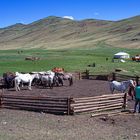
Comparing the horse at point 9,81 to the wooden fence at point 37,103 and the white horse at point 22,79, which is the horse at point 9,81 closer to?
the white horse at point 22,79

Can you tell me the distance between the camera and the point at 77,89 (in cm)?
3328

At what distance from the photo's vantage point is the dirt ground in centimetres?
1592

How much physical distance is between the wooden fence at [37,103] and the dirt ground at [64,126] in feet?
1.79

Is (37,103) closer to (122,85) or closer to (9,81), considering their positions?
(122,85)

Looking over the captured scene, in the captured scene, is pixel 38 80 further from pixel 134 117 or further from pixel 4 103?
pixel 134 117

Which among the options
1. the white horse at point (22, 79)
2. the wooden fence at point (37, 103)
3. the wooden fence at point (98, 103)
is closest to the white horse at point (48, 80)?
the white horse at point (22, 79)

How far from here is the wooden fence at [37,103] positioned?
70.4ft

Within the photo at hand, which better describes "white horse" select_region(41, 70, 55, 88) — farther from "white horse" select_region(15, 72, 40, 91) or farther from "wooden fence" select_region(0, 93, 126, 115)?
"wooden fence" select_region(0, 93, 126, 115)

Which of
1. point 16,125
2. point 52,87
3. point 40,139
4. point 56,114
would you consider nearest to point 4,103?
point 56,114

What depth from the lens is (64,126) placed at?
18.2 meters

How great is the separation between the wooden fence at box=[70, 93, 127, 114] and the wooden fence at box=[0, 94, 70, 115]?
532 mm

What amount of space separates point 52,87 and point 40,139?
19.5m

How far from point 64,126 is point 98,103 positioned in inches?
185

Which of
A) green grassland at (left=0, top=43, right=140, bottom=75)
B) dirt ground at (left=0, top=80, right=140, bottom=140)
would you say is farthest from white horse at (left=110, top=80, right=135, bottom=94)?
green grassland at (left=0, top=43, right=140, bottom=75)
